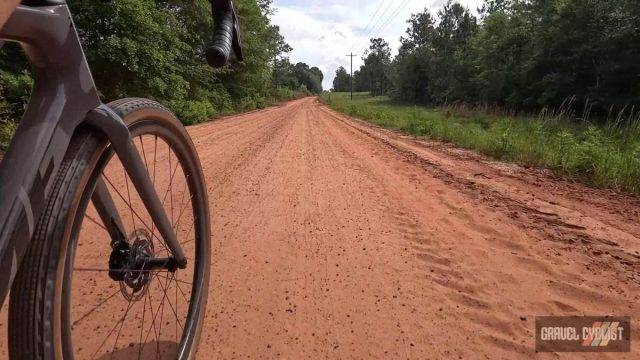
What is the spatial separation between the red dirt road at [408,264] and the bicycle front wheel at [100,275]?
0.28 m

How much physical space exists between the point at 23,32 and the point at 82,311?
1950 mm

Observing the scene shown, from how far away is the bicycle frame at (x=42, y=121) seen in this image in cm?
77

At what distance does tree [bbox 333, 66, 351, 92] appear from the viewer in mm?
137512

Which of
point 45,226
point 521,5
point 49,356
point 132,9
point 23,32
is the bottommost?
point 49,356

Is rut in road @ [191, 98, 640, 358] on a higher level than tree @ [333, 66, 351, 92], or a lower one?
lower

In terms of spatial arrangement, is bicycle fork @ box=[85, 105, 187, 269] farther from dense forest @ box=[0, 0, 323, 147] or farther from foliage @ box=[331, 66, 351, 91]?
foliage @ box=[331, 66, 351, 91]

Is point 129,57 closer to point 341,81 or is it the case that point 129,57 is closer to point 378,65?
point 378,65

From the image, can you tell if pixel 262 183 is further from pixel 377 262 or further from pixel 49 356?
pixel 49 356

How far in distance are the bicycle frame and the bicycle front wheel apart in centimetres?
4

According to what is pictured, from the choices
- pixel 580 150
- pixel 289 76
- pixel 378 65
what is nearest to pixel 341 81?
pixel 378 65

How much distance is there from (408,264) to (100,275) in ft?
7.31

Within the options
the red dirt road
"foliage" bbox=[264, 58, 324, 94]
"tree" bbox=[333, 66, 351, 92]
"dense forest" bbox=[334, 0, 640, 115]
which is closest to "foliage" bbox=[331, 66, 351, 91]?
"tree" bbox=[333, 66, 351, 92]

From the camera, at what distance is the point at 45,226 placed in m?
0.84

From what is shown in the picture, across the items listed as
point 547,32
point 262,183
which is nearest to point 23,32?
point 262,183
